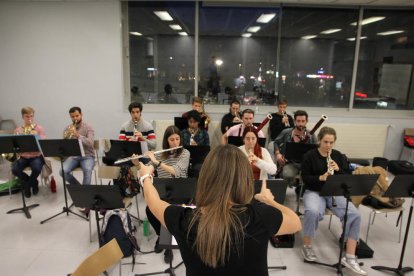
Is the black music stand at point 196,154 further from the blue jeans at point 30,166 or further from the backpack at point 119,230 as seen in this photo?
the blue jeans at point 30,166

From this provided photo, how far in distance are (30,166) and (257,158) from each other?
316 cm

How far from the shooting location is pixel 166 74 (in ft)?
20.0

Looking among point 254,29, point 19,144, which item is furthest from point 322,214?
point 254,29

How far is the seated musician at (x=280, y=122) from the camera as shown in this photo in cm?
516

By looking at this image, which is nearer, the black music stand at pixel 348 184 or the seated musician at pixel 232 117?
the black music stand at pixel 348 184

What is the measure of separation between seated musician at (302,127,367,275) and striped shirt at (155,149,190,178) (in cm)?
123

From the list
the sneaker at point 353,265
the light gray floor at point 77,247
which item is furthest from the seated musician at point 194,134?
the sneaker at point 353,265

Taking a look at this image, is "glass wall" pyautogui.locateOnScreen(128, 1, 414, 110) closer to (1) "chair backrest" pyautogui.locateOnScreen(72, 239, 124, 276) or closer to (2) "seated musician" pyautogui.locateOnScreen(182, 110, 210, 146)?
(2) "seated musician" pyautogui.locateOnScreen(182, 110, 210, 146)

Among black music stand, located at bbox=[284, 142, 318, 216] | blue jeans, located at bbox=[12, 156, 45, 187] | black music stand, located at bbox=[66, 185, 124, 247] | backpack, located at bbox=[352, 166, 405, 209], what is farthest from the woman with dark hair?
blue jeans, located at bbox=[12, 156, 45, 187]

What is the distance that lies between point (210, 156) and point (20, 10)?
19.4 ft

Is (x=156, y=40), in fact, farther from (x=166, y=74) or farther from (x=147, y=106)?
A: (x=147, y=106)

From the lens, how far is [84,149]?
4.22m

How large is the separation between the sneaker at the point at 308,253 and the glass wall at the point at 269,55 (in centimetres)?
365

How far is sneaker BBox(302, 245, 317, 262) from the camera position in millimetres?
2898
